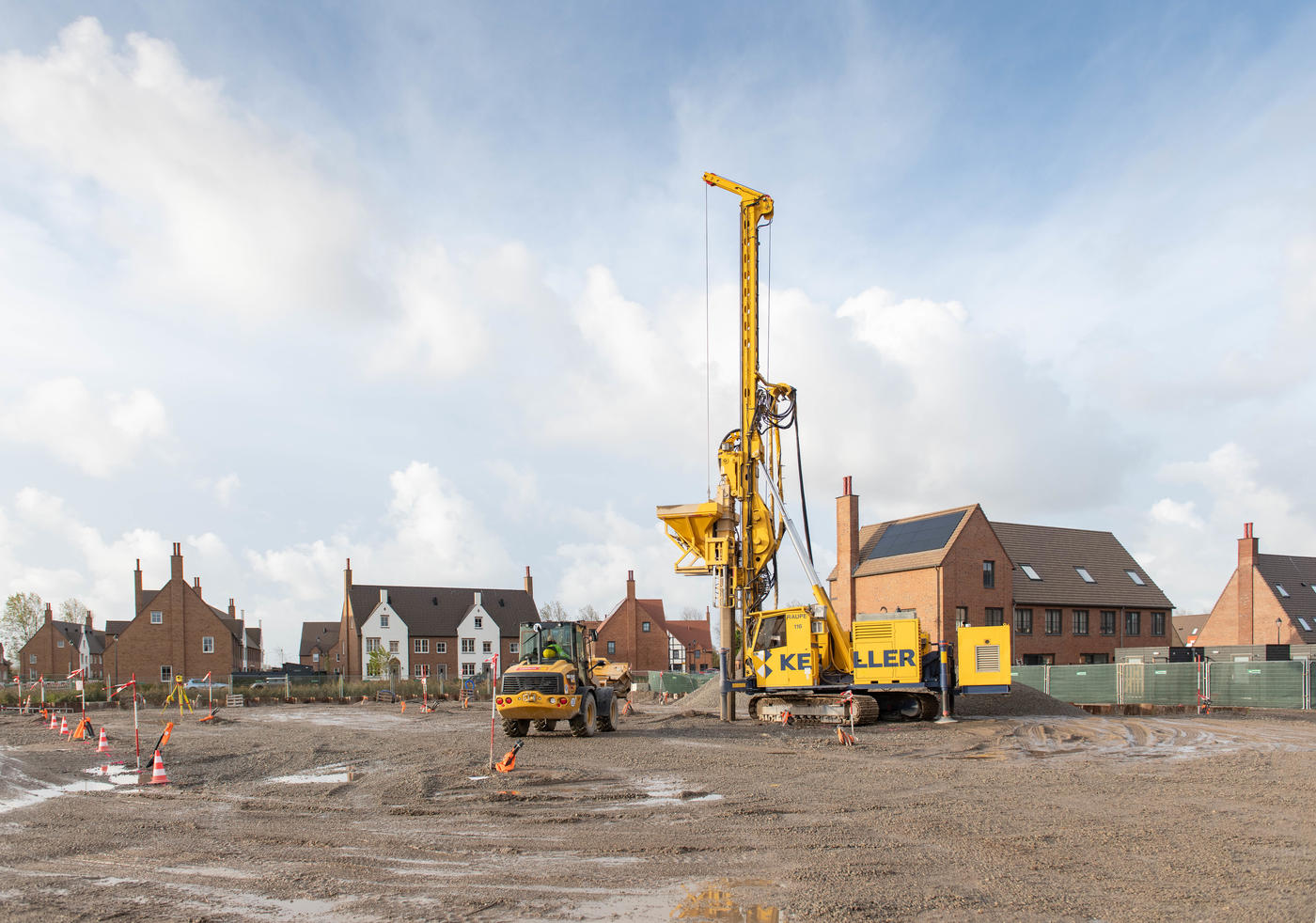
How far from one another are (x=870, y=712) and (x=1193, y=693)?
49.0ft

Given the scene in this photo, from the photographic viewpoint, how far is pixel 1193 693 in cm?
3275

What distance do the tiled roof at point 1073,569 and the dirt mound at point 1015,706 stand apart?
1723 centimetres

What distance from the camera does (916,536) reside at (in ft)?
157

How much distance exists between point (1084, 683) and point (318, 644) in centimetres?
7563

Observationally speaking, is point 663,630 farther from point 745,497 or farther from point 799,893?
point 799,893

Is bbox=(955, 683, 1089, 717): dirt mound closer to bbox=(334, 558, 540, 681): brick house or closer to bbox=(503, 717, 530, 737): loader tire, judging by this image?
bbox=(503, 717, 530, 737): loader tire

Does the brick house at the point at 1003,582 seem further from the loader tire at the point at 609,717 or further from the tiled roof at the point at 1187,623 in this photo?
the tiled roof at the point at 1187,623

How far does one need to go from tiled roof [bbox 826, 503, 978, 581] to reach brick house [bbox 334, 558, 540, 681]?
109 ft

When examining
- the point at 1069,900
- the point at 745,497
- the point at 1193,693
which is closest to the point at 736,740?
the point at 745,497

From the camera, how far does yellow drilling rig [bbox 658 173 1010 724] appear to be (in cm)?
2534

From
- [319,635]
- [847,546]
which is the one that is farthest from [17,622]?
[847,546]

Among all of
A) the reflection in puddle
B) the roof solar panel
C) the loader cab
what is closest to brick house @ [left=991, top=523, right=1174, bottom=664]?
the roof solar panel

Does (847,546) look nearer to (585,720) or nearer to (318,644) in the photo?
(585,720)

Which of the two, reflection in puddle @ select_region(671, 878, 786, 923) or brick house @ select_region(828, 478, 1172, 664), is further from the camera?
brick house @ select_region(828, 478, 1172, 664)
